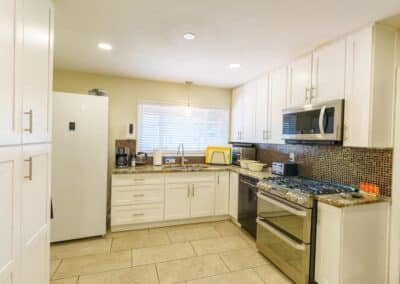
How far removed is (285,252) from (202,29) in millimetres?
2319

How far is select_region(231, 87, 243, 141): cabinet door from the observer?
394cm

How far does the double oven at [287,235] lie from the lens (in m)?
1.92

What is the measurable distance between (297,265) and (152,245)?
1.73 meters

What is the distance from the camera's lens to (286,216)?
214 centimetres

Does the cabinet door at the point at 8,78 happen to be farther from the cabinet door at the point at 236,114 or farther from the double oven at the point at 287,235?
the cabinet door at the point at 236,114

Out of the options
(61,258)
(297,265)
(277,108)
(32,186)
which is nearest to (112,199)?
(61,258)

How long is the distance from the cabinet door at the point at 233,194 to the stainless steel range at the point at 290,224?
0.83 metres

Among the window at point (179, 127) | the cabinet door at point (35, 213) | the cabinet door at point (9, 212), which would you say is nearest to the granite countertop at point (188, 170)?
the window at point (179, 127)

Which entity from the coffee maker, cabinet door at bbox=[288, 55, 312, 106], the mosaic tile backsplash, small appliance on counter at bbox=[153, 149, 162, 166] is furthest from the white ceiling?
small appliance on counter at bbox=[153, 149, 162, 166]

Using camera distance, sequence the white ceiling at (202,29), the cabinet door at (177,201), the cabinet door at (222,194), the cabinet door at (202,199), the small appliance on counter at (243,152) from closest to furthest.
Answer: the white ceiling at (202,29)
the cabinet door at (177,201)
the cabinet door at (202,199)
the cabinet door at (222,194)
the small appliance on counter at (243,152)

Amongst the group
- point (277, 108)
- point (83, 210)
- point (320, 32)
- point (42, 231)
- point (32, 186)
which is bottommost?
point (83, 210)

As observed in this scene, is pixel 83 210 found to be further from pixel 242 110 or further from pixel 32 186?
pixel 242 110

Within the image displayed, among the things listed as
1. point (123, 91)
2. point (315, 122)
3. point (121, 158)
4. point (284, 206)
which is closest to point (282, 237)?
point (284, 206)

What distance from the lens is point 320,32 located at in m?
1.99
